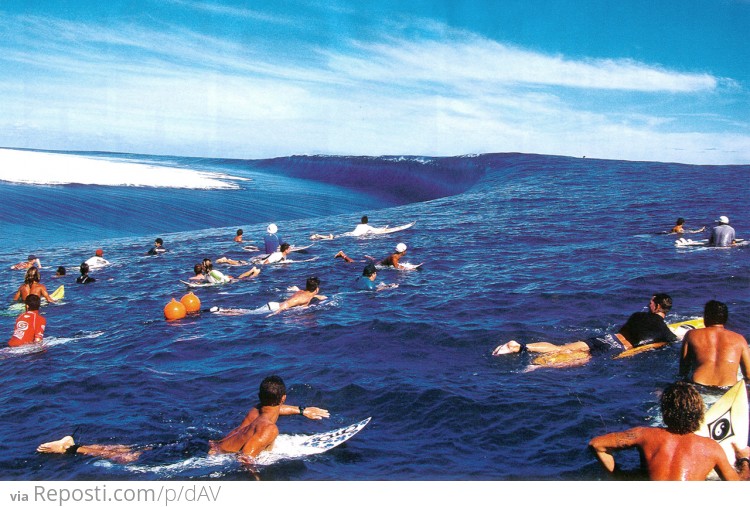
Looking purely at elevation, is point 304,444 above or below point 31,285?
below

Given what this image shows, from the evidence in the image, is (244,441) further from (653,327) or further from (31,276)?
(31,276)

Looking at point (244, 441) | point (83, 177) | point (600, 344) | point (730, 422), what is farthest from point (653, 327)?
point (83, 177)

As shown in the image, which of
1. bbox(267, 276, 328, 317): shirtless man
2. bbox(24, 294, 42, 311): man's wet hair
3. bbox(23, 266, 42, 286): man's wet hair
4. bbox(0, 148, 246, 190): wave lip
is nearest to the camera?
bbox(24, 294, 42, 311): man's wet hair

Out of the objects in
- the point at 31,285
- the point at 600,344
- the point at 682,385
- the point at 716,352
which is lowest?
the point at 31,285

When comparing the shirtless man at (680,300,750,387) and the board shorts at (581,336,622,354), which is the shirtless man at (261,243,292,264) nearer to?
the board shorts at (581,336,622,354)

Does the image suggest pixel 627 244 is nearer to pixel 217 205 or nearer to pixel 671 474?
pixel 671 474

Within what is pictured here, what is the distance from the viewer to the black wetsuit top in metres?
9.59

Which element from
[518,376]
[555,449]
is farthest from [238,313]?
[555,449]

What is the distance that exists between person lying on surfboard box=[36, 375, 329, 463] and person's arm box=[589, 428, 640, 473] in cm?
365

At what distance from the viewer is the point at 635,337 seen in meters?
9.73

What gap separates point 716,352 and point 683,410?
3.32 metres

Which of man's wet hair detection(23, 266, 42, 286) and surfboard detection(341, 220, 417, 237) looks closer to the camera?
man's wet hair detection(23, 266, 42, 286)

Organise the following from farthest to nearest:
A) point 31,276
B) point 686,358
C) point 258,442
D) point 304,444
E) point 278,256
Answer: point 278,256, point 31,276, point 686,358, point 304,444, point 258,442

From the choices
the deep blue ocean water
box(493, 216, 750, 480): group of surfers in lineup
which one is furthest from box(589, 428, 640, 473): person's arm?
the deep blue ocean water
